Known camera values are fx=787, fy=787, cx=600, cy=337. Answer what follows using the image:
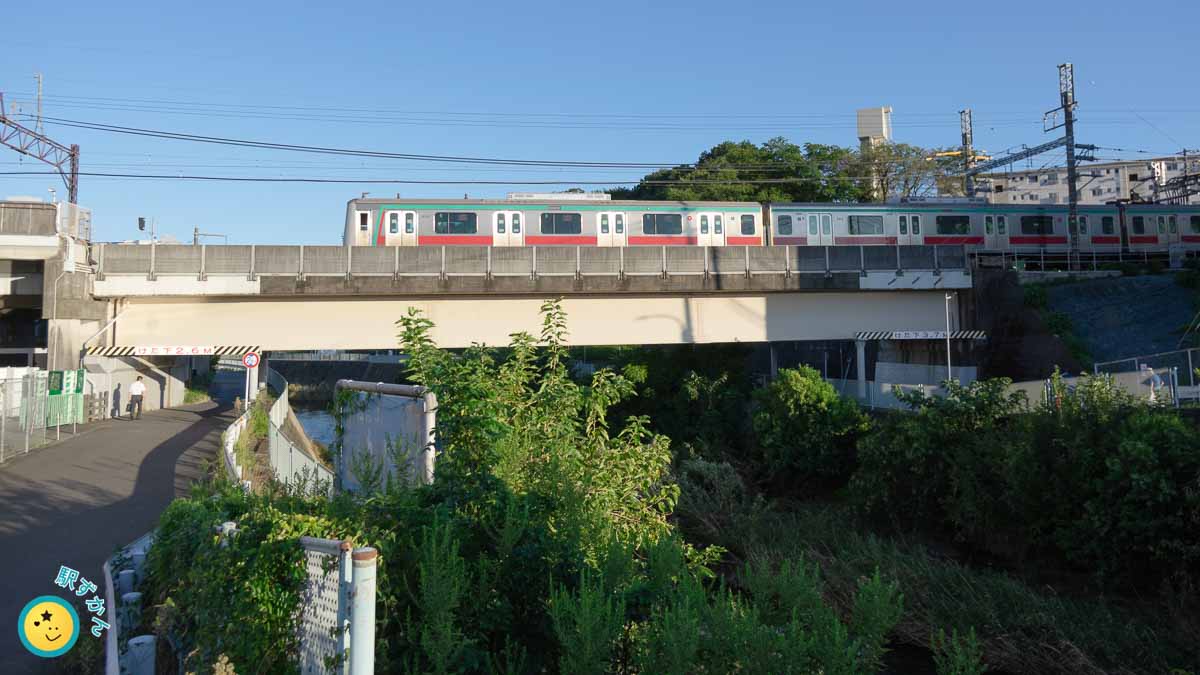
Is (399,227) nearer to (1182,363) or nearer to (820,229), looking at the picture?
(820,229)

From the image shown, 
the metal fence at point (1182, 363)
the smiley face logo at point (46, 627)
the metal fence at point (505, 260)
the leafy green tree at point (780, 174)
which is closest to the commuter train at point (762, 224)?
the metal fence at point (505, 260)

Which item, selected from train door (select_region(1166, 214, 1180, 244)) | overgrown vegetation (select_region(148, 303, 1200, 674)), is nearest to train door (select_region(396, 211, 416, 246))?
overgrown vegetation (select_region(148, 303, 1200, 674))

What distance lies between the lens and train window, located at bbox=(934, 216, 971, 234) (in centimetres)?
3503

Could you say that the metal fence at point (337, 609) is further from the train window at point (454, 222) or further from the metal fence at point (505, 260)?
the train window at point (454, 222)

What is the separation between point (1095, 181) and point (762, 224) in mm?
87200

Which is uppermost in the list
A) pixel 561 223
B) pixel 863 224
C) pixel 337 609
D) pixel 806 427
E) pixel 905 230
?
pixel 863 224

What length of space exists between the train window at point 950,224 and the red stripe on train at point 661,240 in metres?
11.7

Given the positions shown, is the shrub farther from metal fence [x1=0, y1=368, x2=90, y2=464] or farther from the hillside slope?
metal fence [x1=0, y1=368, x2=90, y2=464]

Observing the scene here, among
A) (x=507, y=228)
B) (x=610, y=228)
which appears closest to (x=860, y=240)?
(x=610, y=228)

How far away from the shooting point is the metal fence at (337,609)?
3.33m

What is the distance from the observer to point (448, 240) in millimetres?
29641

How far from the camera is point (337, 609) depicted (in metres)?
3.96

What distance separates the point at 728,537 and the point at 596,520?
1523 centimetres

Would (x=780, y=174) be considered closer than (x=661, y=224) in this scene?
No
